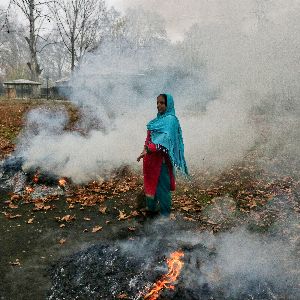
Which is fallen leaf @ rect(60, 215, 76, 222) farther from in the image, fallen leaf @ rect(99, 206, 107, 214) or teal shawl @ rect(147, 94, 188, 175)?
teal shawl @ rect(147, 94, 188, 175)

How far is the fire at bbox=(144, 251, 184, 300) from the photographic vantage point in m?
4.01

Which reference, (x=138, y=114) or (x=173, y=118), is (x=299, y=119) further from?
(x=173, y=118)

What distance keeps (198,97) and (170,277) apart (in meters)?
9.44

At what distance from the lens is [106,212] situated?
22.6 ft

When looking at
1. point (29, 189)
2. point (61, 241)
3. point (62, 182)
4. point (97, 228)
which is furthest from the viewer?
point (62, 182)

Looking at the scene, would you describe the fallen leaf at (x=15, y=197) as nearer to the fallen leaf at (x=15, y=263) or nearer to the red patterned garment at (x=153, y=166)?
the fallen leaf at (x=15, y=263)

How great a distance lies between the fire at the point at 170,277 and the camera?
4012 mm

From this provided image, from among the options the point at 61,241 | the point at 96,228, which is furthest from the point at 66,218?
the point at 61,241

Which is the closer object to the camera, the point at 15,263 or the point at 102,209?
the point at 15,263

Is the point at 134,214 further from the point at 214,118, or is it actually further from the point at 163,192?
the point at 214,118

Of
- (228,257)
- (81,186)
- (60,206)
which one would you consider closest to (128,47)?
(81,186)

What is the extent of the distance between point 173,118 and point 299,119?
30.0ft

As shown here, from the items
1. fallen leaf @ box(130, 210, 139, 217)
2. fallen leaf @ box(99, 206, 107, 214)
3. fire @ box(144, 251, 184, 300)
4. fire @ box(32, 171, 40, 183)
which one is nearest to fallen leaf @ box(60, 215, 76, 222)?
fallen leaf @ box(99, 206, 107, 214)

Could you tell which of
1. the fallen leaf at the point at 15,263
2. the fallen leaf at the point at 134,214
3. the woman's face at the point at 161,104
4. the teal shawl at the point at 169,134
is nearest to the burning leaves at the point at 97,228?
the fallen leaf at the point at 134,214
